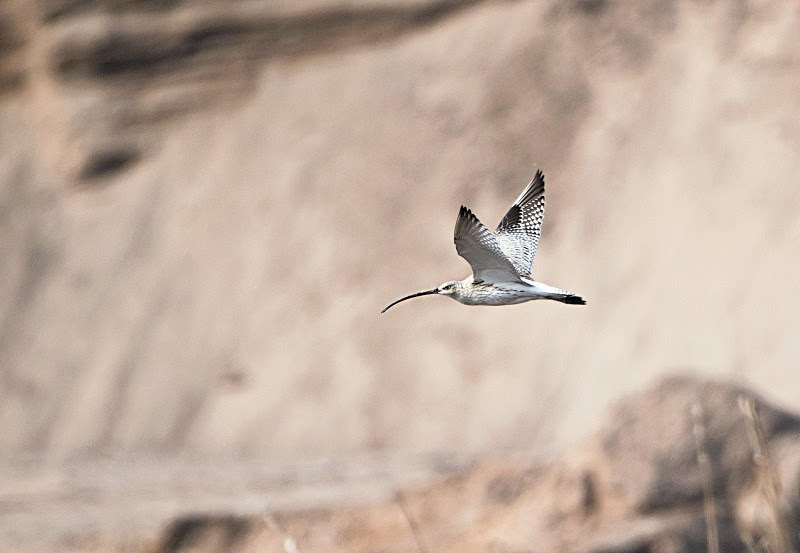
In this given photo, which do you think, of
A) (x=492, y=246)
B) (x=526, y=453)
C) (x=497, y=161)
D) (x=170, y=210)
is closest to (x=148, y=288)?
(x=170, y=210)

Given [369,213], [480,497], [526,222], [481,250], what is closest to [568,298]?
[481,250]

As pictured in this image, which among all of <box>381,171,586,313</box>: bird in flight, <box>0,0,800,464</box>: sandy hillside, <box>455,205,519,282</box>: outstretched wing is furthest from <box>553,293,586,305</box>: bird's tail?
<box>0,0,800,464</box>: sandy hillside

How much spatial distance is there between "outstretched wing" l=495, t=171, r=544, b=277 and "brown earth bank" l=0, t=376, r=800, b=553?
6.32ft

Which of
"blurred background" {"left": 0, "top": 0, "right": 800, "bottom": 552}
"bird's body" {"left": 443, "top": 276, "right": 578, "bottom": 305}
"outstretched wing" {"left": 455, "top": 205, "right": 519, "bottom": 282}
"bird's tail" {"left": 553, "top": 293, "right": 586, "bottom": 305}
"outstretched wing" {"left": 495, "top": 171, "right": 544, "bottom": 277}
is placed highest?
"blurred background" {"left": 0, "top": 0, "right": 800, "bottom": 552}

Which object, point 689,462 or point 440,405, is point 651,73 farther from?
point 689,462

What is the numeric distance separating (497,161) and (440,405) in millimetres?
6954

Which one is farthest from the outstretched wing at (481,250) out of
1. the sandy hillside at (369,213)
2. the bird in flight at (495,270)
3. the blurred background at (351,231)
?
the sandy hillside at (369,213)

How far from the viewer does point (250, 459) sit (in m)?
29.7

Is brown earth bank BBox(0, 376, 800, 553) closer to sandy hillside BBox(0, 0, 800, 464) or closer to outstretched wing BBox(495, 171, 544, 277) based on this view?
outstretched wing BBox(495, 171, 544, 277)

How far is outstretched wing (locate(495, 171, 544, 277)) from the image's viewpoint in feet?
28.6

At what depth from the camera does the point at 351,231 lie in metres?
33.5

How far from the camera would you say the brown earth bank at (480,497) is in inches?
496

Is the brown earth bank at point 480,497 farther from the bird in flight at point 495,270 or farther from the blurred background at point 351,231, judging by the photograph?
the bird in flight at point 495,270

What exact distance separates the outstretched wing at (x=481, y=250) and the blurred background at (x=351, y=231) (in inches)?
581
